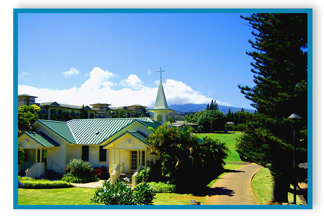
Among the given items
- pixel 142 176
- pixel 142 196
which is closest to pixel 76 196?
pixel 142 176

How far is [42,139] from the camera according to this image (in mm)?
14297

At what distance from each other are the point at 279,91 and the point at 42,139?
1180cm

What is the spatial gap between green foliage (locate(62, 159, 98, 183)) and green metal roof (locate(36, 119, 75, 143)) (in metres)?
1.63

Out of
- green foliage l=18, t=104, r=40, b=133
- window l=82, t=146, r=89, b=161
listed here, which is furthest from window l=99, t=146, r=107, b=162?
green foliage l=18, t=104, r=40, b=133

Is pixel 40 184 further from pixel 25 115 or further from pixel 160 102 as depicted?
pixel 160 102

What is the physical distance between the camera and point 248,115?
9.85 m

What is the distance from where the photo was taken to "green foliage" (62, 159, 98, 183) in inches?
523

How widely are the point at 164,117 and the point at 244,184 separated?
5844mm

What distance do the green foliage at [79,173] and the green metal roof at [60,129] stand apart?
1.63 m

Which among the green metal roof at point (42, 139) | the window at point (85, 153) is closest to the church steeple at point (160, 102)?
the window at point (85, 153)

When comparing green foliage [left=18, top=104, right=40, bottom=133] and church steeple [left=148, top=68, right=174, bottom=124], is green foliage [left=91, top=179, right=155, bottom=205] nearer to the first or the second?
green foliage [left=18, top=104, right=40, bottom=133]

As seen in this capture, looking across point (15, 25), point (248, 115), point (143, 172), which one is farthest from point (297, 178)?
point (15, 25)

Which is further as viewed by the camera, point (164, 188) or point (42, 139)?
point (42, 139)

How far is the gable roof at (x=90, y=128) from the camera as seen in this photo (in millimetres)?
14948
